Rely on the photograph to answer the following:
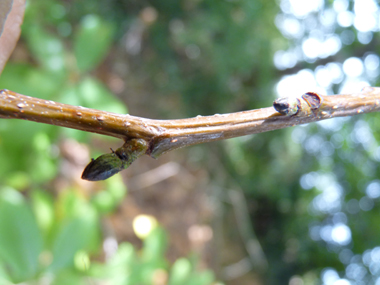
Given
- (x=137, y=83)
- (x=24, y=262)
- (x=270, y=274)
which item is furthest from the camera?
(x=270, y=274)

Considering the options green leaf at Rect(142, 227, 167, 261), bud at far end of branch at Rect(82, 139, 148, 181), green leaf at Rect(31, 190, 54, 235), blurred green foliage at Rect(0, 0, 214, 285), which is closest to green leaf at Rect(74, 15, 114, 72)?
blurred green foliage at Rect(0, 0, 214, 285)

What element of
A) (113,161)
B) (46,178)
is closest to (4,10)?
(113,161)

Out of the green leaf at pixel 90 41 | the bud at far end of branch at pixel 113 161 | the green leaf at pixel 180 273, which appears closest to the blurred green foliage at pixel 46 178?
the green leaf at pixel 90 41

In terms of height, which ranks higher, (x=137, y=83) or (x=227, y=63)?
(x=137, y=83)

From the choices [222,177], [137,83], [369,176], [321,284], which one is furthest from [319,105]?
[321,284]

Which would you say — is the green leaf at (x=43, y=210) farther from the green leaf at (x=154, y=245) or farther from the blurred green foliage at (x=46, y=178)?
the green leaf at (x=154, y=245)

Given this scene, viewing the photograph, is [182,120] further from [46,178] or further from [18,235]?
[46,178]

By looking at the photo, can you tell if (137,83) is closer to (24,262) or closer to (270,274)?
(24,262)
